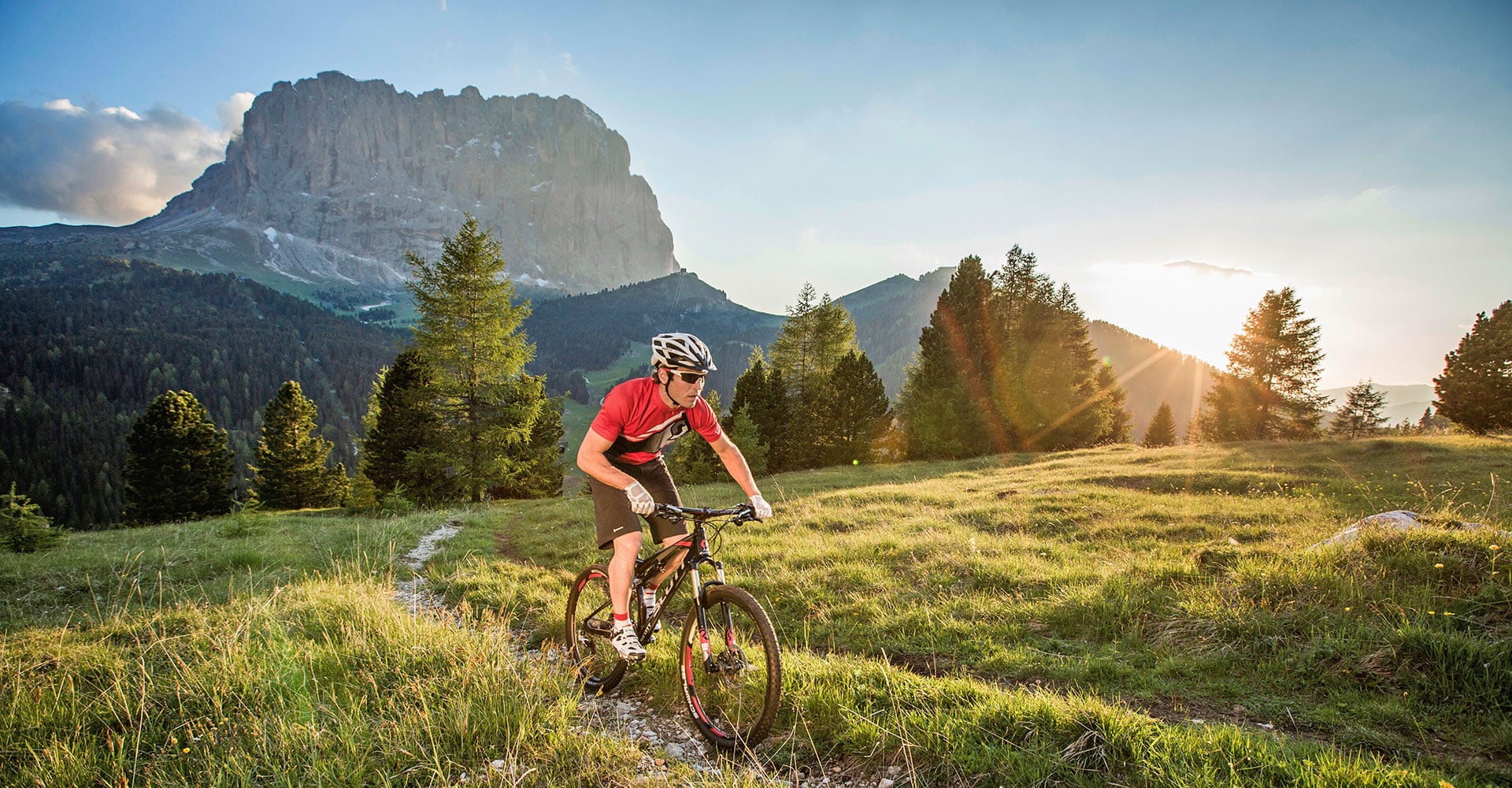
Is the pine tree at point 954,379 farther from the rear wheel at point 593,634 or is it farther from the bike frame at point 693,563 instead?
the bike frame at point 693,563

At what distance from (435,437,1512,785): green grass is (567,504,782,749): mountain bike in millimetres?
291

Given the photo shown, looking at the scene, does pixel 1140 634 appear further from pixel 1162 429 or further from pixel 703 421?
pixel 1162 429

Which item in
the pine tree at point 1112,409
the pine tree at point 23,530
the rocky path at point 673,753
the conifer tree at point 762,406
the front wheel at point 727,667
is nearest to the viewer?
the rocky path at point 673,753

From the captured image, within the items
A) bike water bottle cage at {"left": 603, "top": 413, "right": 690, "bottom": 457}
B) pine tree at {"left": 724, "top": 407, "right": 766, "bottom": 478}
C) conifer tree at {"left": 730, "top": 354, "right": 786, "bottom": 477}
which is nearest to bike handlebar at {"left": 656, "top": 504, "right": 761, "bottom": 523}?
bike water bottle cage at {"left": 603, "top": 413, "right": 690, "bottom": 457}

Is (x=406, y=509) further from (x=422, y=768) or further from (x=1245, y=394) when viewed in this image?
(x=1245, y=394)

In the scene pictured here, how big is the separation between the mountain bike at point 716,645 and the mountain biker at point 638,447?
15cm

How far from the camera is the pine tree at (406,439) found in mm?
23906

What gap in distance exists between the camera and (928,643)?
5.74m

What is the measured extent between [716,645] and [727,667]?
0.24m

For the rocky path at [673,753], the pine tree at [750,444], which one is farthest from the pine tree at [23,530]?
the pine tree at [750,444]

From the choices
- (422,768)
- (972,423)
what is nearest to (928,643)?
(422,768)

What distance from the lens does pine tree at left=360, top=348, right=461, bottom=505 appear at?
23906 millimetres

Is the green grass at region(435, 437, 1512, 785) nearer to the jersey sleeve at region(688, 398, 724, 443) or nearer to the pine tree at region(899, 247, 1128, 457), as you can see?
the jersey sleeve at region(688, 398, 724, 443)

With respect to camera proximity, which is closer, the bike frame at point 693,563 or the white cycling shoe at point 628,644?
the bike frame at point 693,563
